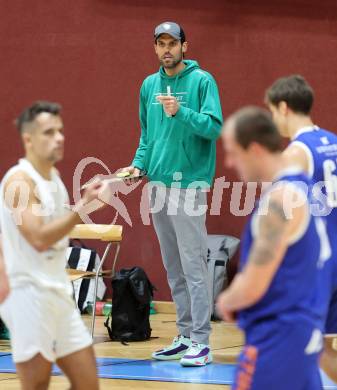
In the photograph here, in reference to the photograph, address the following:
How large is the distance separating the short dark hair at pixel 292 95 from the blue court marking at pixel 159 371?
206 centimetres

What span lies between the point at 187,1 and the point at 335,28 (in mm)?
1434

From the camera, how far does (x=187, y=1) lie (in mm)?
8469

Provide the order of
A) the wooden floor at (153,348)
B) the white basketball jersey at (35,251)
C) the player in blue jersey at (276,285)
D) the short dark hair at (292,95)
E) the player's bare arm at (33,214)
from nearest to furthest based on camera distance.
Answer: the player in blue jersey at (276,285) → the player's bare arm at (33,214) → the white basketball jersey at (35,251) → the short dark hair at (292,95) → the wooden floor at (153,348)

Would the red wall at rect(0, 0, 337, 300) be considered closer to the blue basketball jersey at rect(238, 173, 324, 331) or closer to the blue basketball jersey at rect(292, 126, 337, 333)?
the blue basketball jersey at rect(292, 126, 337, 333)

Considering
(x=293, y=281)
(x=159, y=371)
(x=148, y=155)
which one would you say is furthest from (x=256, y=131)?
(x=148, y=155)

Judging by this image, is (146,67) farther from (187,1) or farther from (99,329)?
(99,329)

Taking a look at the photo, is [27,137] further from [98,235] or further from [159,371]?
[98,235]

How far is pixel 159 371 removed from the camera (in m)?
6.16

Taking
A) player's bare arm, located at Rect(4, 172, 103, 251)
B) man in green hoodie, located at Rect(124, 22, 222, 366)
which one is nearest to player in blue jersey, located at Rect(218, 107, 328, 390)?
player's bare arm, located at Rect(4, 172, 103, 251)

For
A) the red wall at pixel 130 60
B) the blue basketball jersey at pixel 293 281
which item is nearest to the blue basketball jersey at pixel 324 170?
the blue basketball jersey at pixel 293 281

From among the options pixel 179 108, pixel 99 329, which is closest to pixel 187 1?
pixel 179 108

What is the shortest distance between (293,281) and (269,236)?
0.84 feet

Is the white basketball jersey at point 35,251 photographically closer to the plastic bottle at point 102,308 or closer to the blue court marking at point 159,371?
the blue court marking at point 159,371

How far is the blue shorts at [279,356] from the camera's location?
318 centimetres
